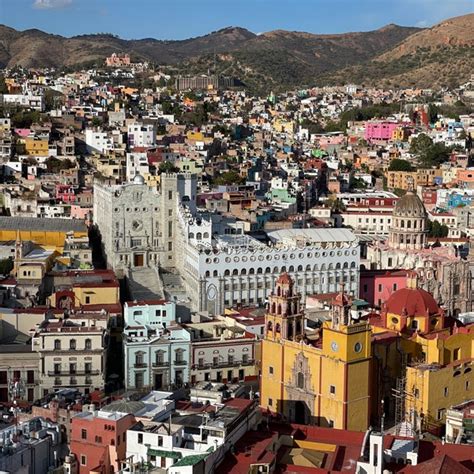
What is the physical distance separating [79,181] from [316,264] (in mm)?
25205

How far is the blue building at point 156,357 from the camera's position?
34.1m

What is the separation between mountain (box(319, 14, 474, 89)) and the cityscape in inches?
1689

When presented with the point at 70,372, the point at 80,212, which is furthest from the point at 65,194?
the point at 70,372

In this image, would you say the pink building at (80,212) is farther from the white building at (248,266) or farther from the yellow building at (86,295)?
the yellow building at (86,295)

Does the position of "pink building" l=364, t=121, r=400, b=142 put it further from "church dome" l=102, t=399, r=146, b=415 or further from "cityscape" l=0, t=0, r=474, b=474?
"church dome" l=102, t=399, r=146, b=415

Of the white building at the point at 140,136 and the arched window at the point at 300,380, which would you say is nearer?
the arched window at the point at 300,380

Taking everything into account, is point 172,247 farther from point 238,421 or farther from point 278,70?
point 278,70

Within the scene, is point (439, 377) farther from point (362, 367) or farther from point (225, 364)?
point (225, 364)

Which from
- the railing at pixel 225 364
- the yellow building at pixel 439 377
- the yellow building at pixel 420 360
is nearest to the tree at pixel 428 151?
the railing at pixel 225 364

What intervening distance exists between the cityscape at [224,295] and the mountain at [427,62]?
42.9m

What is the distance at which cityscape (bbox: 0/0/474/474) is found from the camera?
82.7 ft

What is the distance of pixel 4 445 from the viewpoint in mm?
23656

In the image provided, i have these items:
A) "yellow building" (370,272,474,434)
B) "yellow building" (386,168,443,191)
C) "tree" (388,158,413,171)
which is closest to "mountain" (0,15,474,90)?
"tree" (388,158,413,171)

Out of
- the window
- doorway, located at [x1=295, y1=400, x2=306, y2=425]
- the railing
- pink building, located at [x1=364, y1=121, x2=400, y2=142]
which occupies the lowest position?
doorway, located at [x1=295, y1=400, x2=306, y2=425]
